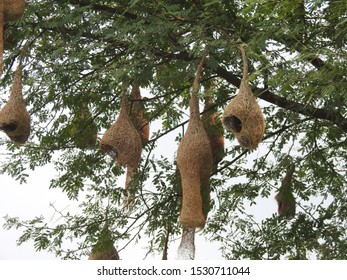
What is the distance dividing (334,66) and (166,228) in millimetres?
3728

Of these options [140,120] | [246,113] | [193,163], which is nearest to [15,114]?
[193,163]

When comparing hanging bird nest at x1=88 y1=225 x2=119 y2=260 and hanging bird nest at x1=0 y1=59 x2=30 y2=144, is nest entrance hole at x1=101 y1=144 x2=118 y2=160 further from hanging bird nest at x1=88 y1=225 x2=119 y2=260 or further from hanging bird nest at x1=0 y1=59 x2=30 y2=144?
hanging bird nest at x1=88 y1=225 x2=119 y2=260

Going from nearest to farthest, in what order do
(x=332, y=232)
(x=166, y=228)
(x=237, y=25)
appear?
(x=237, y=25), (x=332, y=232), (x=166, y=228)

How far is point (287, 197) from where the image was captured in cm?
848

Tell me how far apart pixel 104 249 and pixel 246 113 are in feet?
11.4

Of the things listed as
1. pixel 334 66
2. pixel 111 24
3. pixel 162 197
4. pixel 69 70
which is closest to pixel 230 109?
pixel 334 66

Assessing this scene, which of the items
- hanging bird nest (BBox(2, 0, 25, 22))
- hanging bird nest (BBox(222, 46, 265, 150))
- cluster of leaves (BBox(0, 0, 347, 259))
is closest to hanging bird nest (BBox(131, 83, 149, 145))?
cluster of leaves (BBox(0, 0, 347, 259))

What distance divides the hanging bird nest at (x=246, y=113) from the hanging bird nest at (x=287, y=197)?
3.25 m

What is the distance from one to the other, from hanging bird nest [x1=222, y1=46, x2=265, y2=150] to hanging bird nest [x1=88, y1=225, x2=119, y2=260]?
323 centimetres

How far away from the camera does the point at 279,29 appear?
5812mm

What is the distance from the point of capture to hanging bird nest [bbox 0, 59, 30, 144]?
6.36 meters

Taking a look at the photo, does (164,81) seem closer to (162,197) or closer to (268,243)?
(162,197)

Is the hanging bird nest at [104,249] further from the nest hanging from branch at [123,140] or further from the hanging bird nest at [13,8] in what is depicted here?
the hanging bird nest at [13,8]

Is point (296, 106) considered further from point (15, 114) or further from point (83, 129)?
point (15, 114)
